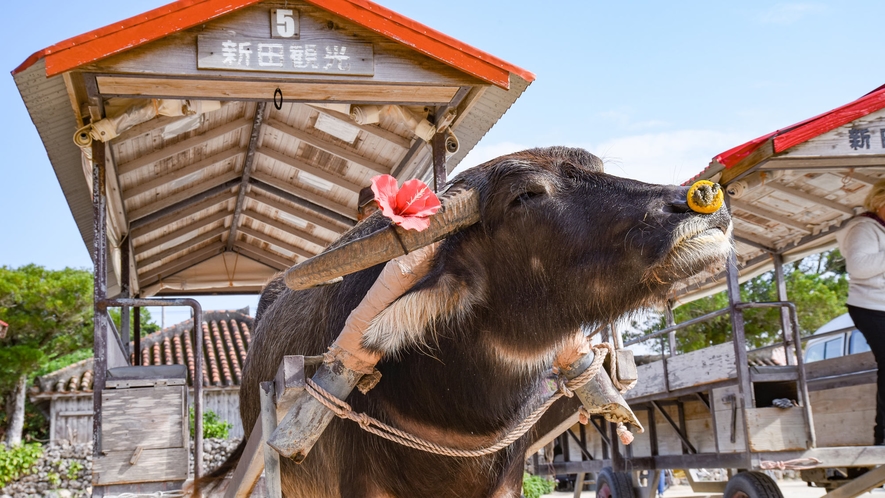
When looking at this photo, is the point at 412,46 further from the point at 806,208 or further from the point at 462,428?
the point at 806,208

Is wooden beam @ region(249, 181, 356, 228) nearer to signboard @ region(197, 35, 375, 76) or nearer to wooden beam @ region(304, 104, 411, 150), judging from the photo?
wooden beam @ region(304, 104, 411, 150)

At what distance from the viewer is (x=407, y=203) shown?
1.80 metres

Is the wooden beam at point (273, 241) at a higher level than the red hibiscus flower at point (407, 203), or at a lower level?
higher

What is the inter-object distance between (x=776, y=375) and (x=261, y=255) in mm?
4626

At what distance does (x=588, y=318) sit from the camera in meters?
1.97

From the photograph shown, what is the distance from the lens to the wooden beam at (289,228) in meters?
6.51

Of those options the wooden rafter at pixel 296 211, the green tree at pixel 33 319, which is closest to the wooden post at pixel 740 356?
the wooden rafter at pixel 296 211

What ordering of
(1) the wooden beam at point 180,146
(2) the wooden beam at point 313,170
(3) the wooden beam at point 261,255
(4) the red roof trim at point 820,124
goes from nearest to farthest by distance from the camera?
(4) the red roof trim at point 820,124 → (1) the wooden beam at point 180,146 → (2) the wooden beam at point 313,170 → (3) the wooden beam at point 261,255

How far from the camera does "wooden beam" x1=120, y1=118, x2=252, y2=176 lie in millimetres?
4926

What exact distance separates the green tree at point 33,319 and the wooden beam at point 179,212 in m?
13.1

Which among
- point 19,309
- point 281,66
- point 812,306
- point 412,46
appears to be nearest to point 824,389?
point 412,46

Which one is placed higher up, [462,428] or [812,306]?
[812,306]

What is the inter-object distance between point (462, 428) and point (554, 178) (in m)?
0.74

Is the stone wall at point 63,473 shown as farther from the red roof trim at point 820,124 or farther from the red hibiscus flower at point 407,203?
the red hibiscus flower at point 407,203
